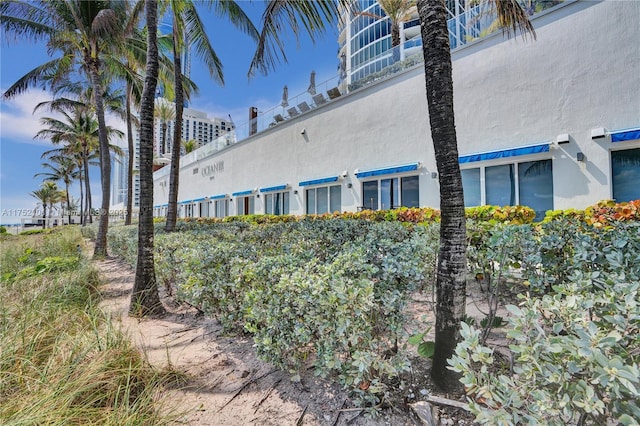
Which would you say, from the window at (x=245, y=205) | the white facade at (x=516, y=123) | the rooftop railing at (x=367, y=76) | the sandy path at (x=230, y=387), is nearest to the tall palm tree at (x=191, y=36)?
the rooftop railing at (x=367, y=76)

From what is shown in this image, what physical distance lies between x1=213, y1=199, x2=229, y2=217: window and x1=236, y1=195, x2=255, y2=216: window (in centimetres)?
187

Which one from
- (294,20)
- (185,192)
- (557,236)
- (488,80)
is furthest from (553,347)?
(185,192)

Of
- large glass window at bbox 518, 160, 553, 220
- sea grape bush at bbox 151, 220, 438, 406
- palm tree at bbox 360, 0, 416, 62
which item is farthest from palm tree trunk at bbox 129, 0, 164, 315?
palm tree at bbox 360, 0, 416, 62

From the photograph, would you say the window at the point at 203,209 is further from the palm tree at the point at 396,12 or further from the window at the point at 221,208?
the palm tree at the point at 396,12

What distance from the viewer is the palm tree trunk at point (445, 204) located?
2.31 m

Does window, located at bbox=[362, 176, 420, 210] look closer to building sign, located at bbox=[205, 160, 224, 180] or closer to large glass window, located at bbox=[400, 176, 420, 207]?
large glass window, located at bbox=[400, 176, 420, 207]

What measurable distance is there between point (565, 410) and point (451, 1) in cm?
1136

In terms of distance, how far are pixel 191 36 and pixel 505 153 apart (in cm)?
1013

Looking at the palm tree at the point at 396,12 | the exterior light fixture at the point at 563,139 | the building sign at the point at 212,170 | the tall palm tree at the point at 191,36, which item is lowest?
the exterior light fixture at the point at 563,139

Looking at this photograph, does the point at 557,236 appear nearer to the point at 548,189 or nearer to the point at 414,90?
the point at 548,189

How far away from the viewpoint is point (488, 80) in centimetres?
880

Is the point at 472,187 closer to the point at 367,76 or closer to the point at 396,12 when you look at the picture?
the point at 367,76

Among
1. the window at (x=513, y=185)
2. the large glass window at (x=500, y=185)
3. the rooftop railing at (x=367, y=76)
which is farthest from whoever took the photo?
the rooftop railing at (x=367, y=76)

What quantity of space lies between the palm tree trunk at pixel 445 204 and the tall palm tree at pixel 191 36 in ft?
26.3
